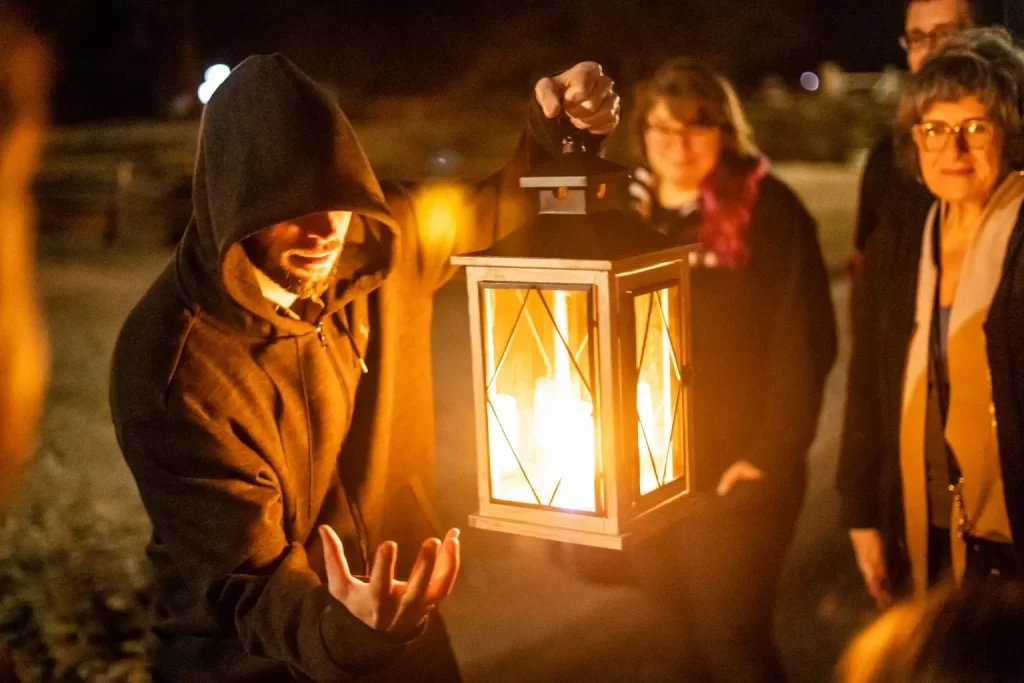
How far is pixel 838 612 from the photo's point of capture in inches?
208

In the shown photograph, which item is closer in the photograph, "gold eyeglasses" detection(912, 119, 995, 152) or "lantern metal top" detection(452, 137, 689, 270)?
"lantern metal top" detection(452, 137, 689, 270)

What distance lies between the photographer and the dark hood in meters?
2.23

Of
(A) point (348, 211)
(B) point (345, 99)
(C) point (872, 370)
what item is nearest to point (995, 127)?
(C) point (872, 370)

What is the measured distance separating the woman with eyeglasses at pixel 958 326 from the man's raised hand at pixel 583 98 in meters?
1.21

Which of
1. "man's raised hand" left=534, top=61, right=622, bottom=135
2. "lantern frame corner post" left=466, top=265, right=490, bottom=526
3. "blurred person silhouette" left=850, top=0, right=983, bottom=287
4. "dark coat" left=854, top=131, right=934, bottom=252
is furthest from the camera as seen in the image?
"blurred person silhouette" left=850, top=0, right=983, bottom=287

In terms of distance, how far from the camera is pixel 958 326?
3111 millimetres

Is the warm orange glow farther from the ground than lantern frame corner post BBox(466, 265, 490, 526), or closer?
farther from the ground

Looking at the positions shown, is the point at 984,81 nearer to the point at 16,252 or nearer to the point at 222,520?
the point at 222,520

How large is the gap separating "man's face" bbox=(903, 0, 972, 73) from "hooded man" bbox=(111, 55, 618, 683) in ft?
6.46

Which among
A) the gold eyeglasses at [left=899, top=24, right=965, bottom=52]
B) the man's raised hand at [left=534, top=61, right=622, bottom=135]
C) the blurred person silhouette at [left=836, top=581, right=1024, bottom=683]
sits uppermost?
the gold eyeglasses at [left=899, top=24, right=965, bottom=52]

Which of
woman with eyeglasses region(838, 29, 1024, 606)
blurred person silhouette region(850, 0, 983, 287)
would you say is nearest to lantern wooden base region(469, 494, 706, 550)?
woman with eyeglasses region(838, 29, 1024, 606)

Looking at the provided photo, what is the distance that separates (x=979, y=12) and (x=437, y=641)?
114 inches

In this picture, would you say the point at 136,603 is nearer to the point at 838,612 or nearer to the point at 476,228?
the point at 838,612

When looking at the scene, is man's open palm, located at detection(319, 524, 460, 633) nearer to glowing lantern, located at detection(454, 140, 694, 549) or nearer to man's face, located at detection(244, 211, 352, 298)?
glowing lantern, located at detection(454, 140, 694, 549)
